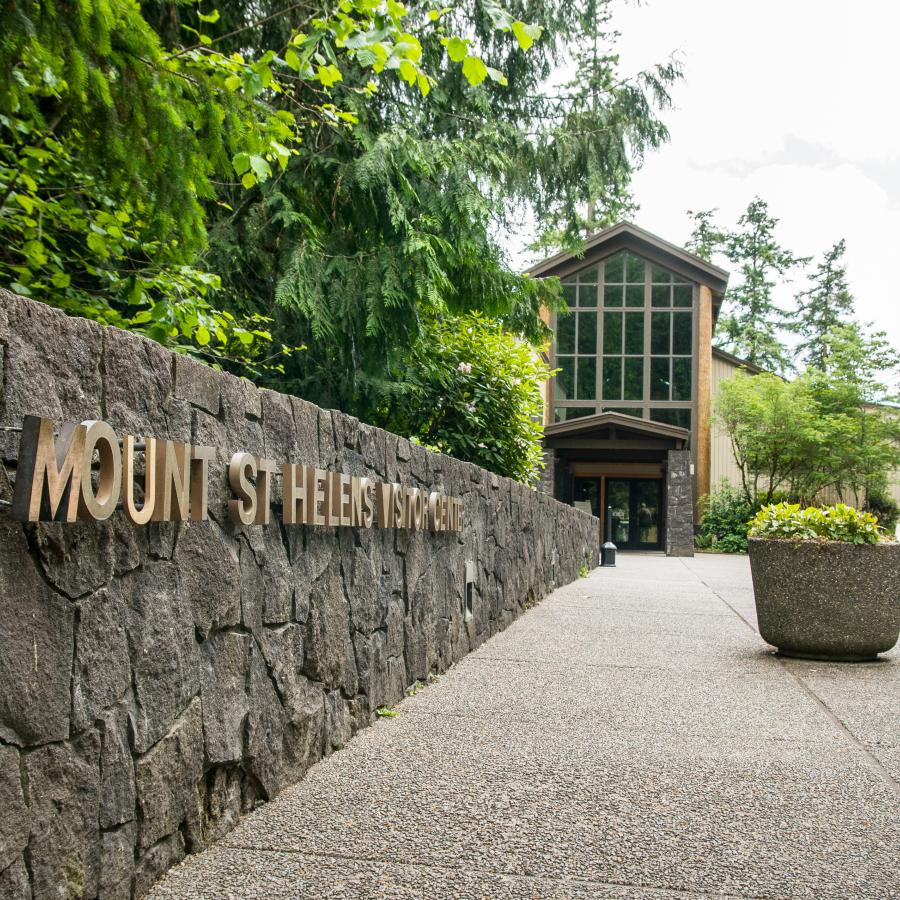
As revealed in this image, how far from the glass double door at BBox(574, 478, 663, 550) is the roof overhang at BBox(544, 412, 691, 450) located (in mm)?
2653

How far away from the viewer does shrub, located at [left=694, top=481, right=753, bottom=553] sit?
93.1ft

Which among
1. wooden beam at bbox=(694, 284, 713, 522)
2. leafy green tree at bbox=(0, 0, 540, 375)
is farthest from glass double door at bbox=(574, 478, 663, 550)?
leafy green tree at bbox=(0, 0, 540, 375)

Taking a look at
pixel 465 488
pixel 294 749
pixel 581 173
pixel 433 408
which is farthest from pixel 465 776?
pixel 581 173

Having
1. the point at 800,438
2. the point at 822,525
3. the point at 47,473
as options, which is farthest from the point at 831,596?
the point at 800,438

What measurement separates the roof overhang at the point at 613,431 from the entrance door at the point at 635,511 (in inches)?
103

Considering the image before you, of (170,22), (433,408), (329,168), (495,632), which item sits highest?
(170,22)

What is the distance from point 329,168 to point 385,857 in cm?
659

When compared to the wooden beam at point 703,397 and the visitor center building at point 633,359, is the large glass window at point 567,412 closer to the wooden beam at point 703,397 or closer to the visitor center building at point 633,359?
the visitor center building at point 633,359

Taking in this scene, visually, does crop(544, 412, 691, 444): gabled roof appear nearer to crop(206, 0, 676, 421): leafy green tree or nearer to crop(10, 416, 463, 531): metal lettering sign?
crop(206, 0, 676, 421): leafy green tree

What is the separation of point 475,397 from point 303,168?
348 centimetres

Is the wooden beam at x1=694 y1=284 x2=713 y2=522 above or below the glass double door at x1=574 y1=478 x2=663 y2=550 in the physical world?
above

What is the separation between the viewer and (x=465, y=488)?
275 inches

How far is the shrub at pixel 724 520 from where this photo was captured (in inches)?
1117

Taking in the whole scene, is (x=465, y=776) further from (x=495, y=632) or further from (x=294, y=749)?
(x=495, y=632)
